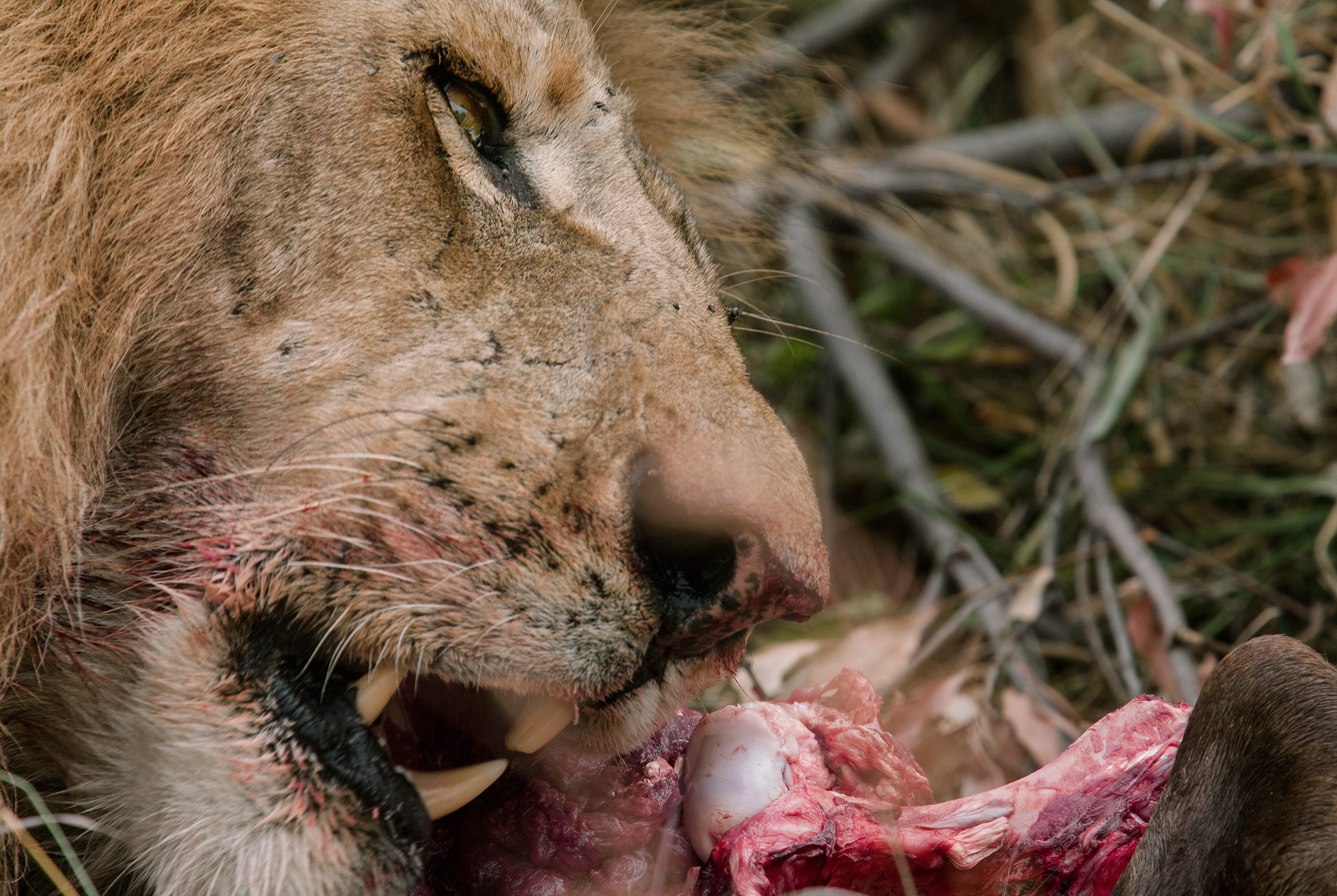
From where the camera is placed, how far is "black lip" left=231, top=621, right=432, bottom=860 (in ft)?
4.18

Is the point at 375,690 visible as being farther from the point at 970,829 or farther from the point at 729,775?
the point at 970,829

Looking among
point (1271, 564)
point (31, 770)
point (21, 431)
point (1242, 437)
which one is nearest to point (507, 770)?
point (31, 770)

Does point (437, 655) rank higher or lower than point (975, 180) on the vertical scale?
higher

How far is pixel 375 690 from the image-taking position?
1.30 meters

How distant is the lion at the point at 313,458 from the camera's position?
1262mm

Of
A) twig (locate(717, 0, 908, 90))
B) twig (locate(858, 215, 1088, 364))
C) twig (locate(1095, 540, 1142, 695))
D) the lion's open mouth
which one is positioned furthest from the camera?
twig (locate(717, 0, 908, 90))

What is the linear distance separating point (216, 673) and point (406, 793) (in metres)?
0.23

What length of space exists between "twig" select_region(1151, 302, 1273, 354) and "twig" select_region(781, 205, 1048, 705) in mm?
583

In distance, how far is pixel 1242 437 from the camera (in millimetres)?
2967

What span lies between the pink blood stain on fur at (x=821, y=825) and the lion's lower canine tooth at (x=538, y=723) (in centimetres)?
8

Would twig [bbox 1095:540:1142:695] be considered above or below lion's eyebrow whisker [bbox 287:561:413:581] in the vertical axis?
below

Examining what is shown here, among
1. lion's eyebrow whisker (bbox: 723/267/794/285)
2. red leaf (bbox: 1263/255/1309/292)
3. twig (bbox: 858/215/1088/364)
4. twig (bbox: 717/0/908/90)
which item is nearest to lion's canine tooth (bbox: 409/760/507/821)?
lion's eyebrow whisker (bbox: 723/267/794/285)

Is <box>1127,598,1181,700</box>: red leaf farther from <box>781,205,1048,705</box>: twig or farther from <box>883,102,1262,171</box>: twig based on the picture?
<box>883,102,1262,171</box>: twig

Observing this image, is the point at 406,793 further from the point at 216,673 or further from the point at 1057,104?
the point at 1057,104
